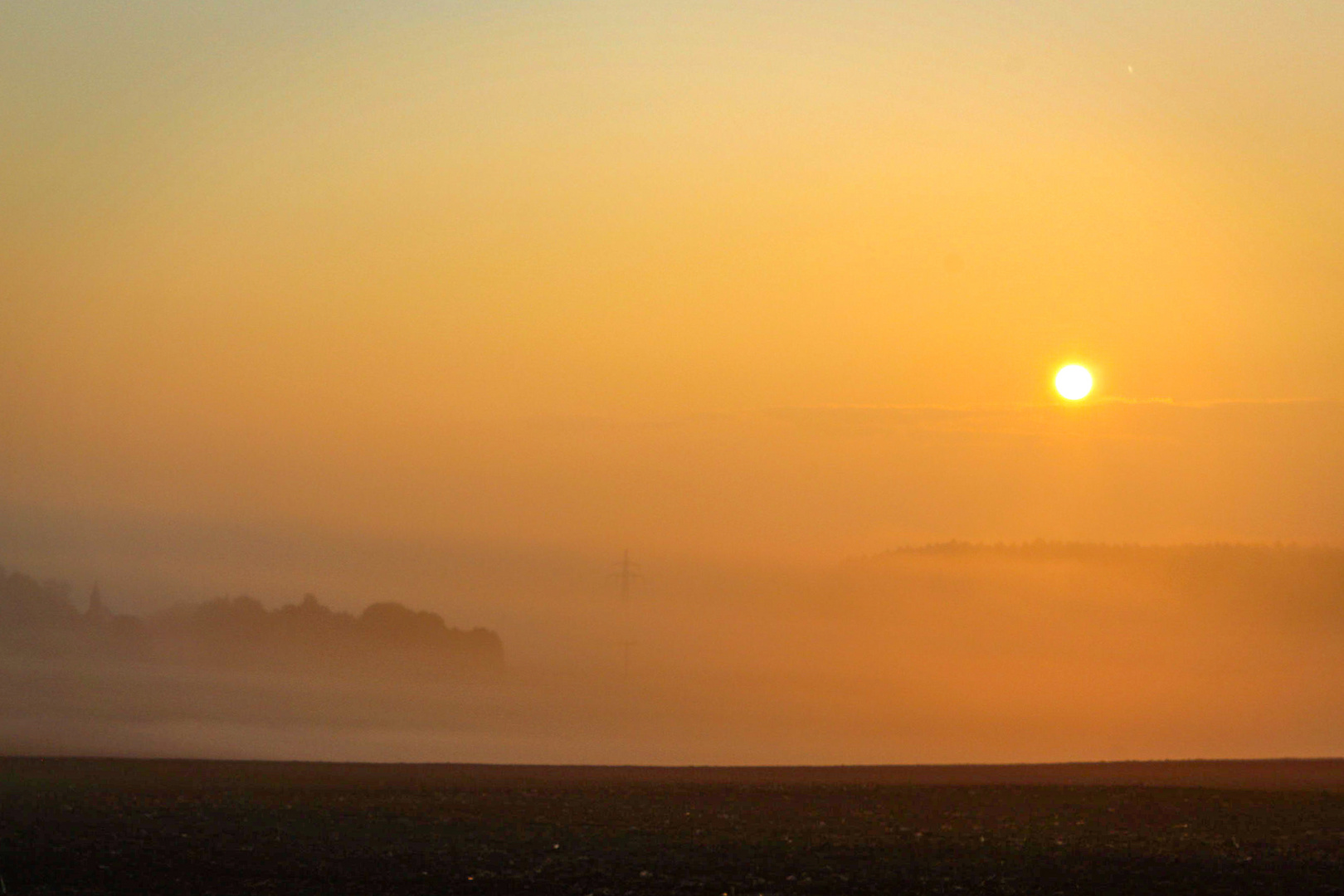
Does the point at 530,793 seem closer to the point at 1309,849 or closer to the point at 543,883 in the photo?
the point at 543,883

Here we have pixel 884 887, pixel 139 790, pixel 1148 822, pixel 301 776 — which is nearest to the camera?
pixel 884 887

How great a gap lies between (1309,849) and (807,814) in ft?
42.8

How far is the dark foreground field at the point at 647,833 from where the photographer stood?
32.4 meters

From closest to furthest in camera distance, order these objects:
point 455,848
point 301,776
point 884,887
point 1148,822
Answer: point 884,887
point 455,848
point 1148,822
point 301,776

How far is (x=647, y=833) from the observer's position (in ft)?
127

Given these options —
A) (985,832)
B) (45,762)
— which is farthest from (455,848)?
(45,762)

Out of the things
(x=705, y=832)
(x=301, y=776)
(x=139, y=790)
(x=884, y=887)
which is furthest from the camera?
(x=301, y=776)

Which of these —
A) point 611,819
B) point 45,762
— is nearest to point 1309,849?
point 611,819

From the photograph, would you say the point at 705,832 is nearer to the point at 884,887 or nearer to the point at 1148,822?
the point at 884,887

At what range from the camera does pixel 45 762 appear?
54.4 meters

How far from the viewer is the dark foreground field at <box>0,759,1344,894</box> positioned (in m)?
32.4

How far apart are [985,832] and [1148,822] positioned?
5530 millimetres

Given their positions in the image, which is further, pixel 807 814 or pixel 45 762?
pixel 45 762

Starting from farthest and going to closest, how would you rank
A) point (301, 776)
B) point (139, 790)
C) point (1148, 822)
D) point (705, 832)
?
point (301, 776), point (139, 790), point (1148, 822), point (705, 832)
